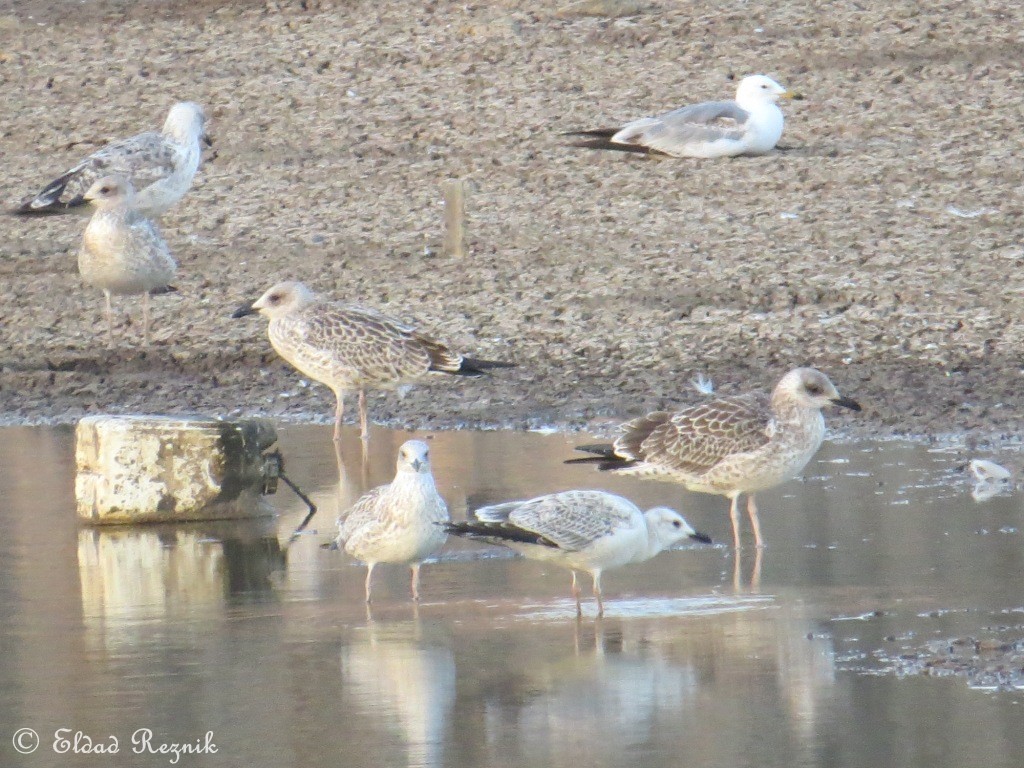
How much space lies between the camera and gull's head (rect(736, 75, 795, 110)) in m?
16.9

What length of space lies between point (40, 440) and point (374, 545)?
4453 mm

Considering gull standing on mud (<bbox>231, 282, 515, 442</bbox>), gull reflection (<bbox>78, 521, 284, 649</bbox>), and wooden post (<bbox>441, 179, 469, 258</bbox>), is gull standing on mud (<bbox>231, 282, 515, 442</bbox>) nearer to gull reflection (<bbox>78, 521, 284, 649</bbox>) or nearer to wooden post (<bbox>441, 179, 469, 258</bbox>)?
gull reflection (<bbox>78, 521, 284, 649</bbox>)

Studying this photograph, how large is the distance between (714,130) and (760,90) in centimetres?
62

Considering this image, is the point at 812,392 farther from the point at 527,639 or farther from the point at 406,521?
the point at 527,639

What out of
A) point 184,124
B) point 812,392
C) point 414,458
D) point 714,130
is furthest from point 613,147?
point 414,458

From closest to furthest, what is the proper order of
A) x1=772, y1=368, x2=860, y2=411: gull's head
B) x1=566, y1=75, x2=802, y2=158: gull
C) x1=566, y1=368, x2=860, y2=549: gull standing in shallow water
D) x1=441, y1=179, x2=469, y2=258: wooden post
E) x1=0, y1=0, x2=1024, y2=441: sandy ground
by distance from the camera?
x1=566, y1=368, x2=860, y2=549: gull standing in shallow water
x1=772, y1=368, x2=860, y2=411: gull's head
x1=0, y1=0, x2=1024, y2=441: sandy ground
x1=441, y1=179, x2=469, y2=258: wooden post
x1=566, y1=75, x2=802, y2=158: gull

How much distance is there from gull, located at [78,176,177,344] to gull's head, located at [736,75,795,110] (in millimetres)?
5366

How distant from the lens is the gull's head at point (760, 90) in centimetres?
1686

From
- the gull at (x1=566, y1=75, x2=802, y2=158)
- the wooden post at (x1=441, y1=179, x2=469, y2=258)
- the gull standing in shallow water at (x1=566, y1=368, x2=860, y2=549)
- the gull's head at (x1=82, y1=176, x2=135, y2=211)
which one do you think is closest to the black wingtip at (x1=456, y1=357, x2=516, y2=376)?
the gull standing in shallow water at (x1=566, y1=368, x2=860, y2=549)

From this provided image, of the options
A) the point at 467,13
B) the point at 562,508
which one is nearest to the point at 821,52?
the point at 467,13

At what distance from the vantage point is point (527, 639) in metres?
7.39

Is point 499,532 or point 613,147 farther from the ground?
point 613,147

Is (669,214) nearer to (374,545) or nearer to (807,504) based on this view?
(807,504)

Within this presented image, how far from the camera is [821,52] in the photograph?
18922 mm
